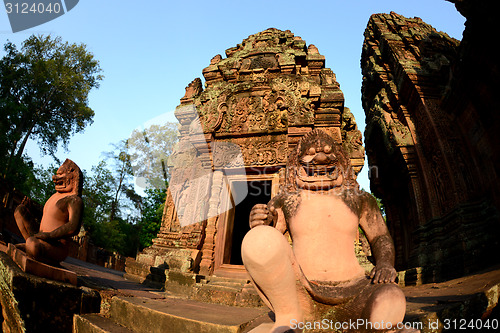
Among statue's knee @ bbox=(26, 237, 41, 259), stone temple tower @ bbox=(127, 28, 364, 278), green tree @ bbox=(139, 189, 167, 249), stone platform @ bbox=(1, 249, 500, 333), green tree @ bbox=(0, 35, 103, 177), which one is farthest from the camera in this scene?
green tree @ bbox=(139, 189, 167, 249)

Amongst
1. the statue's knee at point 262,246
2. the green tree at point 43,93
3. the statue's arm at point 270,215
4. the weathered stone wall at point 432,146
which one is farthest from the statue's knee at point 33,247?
the green tree at point 43,93

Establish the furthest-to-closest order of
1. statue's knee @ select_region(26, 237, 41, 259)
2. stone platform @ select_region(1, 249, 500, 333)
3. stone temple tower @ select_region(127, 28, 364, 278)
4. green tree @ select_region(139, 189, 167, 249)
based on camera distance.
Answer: green tree @ select_region(139, 189, 167, 249), stone temple tower @ select_region(127, 28, 364, 278), statue's knee @ select_region(26, 237, 41, 259), stone platform @ select_region(1, 249, 500, 333)

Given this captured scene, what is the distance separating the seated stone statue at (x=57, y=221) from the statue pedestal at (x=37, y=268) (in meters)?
0.11

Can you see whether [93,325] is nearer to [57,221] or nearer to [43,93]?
[57,221]

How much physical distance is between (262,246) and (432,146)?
1083cm

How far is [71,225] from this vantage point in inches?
130

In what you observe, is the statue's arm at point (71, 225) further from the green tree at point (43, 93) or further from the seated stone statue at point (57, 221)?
the green tree at point (43, 93)

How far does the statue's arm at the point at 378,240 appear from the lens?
1736mm

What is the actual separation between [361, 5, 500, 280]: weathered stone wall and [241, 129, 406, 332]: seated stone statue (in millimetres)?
6806

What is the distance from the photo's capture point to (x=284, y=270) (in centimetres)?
171

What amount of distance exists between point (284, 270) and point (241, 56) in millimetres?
8296

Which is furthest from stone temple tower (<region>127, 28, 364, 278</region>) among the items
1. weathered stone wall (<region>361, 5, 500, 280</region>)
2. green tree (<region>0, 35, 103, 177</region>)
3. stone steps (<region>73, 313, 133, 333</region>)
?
green tree (<region>0, 35, 103, 177</region>)

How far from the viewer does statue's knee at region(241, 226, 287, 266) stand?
5.43ft

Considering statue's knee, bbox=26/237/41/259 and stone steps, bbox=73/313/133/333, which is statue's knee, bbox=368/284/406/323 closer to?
stone steps, bbox=73/313/133/333
